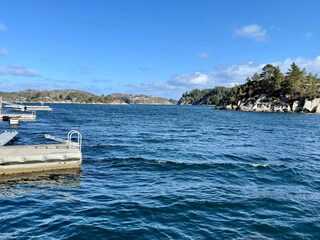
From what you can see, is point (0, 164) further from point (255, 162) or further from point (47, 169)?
point (255, 162)

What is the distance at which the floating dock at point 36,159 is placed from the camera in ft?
75.0

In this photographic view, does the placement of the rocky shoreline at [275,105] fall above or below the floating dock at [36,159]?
above

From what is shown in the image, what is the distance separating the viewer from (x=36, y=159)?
78.1ft

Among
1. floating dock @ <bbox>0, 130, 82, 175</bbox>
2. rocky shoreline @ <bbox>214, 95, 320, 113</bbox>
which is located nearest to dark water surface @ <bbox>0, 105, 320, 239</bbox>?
floating dock @ <bbox>0, 130, 82, 175</bbox>

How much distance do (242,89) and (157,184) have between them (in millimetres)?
179343

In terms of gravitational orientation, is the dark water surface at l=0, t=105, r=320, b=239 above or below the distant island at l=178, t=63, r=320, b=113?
below

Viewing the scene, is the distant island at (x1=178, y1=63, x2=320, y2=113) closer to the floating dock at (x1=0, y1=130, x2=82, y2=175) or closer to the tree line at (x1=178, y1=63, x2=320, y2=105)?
the tree line at (x1=178, y1=63, x2=320, y2=105)

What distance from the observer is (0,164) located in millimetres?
22578

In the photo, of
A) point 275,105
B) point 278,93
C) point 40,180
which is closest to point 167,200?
point 40,180

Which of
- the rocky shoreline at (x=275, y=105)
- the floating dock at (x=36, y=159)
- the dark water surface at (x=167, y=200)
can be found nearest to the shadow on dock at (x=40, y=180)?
the dark water surface at (x=167, y=200)

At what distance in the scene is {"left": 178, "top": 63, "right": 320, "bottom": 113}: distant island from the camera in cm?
14868

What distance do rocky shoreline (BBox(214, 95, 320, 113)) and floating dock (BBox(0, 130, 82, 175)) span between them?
140390mm

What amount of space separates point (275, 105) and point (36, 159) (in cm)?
15100

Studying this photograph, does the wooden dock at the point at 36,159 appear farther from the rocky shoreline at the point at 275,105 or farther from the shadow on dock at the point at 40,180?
the rocky shoreline at the point at 275,105
